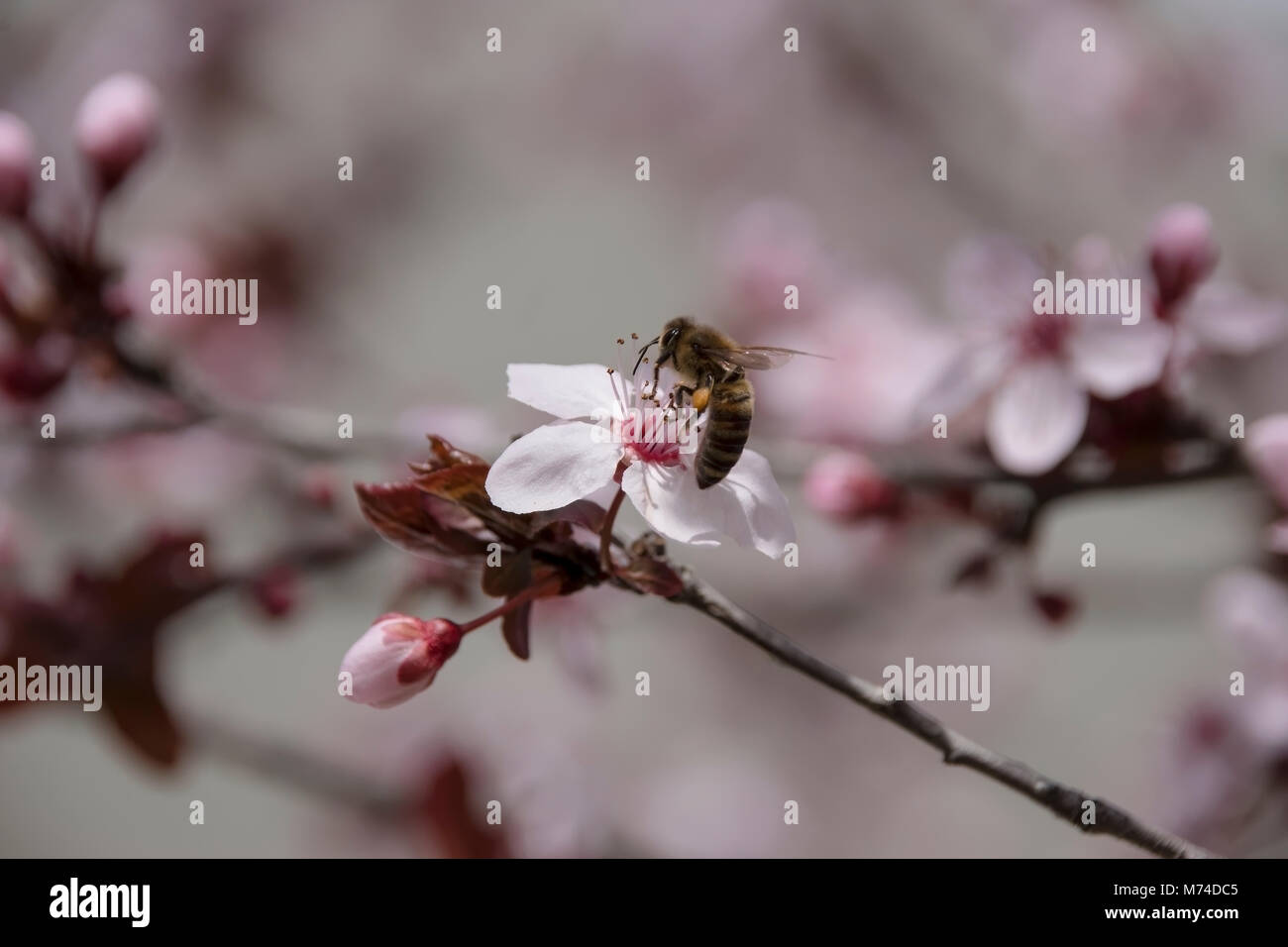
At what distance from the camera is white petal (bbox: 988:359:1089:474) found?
3.73 ft

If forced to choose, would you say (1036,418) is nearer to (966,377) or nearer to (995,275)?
(966,377)

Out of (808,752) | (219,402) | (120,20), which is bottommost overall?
(808,752)

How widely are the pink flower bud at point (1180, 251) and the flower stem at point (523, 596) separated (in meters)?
0.82

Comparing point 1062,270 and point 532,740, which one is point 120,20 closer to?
point 532,740

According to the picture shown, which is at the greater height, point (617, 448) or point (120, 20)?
point (120, 20)

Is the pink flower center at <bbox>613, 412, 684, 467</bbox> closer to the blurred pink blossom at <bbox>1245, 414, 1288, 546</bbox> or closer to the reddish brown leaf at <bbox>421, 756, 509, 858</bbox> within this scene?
the blurred pink blossom at <bbox>1245, 414, 1288, 546</bbox>

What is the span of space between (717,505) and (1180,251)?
75cm

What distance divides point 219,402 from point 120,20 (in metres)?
2.69

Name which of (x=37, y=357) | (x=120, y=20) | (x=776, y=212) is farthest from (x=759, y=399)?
(x=120, y=20)

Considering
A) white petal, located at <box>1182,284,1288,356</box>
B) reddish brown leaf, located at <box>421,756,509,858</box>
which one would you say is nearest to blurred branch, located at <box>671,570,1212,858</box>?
white petal, located at <box>1182,284,1288,356</box>

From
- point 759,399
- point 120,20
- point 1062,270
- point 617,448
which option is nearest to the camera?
point 617,448

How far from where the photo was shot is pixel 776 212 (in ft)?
8.57

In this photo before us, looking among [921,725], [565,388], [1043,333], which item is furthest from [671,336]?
[1043,333]
